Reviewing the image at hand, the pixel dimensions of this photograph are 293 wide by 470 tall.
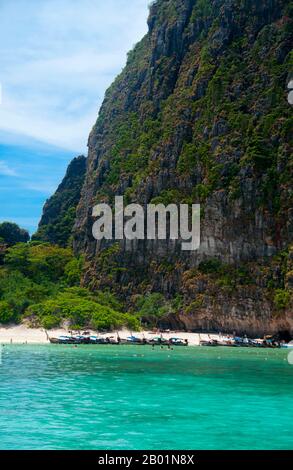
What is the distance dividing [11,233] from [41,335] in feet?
161

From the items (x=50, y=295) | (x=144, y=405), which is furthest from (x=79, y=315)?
(x=144, y=405)

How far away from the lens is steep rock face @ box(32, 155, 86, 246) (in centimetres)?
13188

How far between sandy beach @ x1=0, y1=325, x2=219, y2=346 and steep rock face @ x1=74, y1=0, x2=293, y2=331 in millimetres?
4929

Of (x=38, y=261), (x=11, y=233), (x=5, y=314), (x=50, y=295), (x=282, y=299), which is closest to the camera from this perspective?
(x=282, y=299)

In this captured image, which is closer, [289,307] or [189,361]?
[189,361]

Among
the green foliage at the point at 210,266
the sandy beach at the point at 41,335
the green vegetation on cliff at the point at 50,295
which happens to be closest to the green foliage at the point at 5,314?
the green vegetation on cliff at the point at 50,295

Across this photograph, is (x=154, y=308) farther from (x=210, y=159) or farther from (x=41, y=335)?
(x=210, y=159)

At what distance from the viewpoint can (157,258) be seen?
9200 centimetres

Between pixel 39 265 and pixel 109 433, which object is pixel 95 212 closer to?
pixel 39 265

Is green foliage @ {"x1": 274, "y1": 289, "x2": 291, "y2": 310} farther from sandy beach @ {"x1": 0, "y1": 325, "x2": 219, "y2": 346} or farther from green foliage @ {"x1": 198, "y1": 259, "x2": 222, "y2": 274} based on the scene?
green foliage @ {"x1": 198, "y1": 259, "x2": 222, "y2": 274}

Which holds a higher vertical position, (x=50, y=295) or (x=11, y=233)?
(x=11, y=233)

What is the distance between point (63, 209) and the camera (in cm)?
13725

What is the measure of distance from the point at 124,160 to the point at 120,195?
8.79 meters
